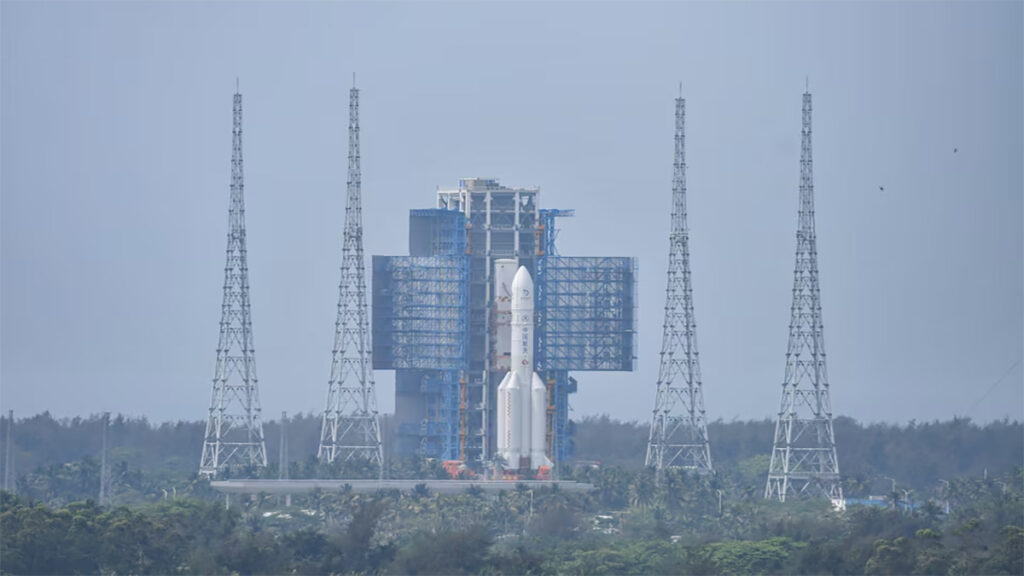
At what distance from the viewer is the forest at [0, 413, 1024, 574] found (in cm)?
10506

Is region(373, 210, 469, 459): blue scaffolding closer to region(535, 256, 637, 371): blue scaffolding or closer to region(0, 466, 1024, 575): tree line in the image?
region(535, 256, 637, 371): blue scaffolding

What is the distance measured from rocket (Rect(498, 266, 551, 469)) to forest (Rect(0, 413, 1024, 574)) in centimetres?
301

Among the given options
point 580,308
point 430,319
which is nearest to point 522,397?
point 580,308

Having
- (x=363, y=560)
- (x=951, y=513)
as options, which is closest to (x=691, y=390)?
(x=951, y=513)

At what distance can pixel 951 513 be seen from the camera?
133m

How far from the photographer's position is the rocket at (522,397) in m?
148

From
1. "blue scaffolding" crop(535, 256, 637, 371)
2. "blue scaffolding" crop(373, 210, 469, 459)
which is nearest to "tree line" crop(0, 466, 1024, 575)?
"blue scaffolding" crop(373, 210, 469, 459)

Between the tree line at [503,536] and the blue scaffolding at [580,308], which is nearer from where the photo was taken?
the tree line at [503,536]

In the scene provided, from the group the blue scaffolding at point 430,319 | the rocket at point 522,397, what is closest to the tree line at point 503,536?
the rocket at point 522,397

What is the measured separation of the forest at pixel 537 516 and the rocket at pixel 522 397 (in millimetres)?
3006

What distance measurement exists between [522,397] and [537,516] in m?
18.9

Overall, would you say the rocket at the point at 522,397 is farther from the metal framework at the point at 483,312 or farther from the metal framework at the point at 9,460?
the metal framework at the point at 9,460

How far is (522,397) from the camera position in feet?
487

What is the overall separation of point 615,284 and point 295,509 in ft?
101
